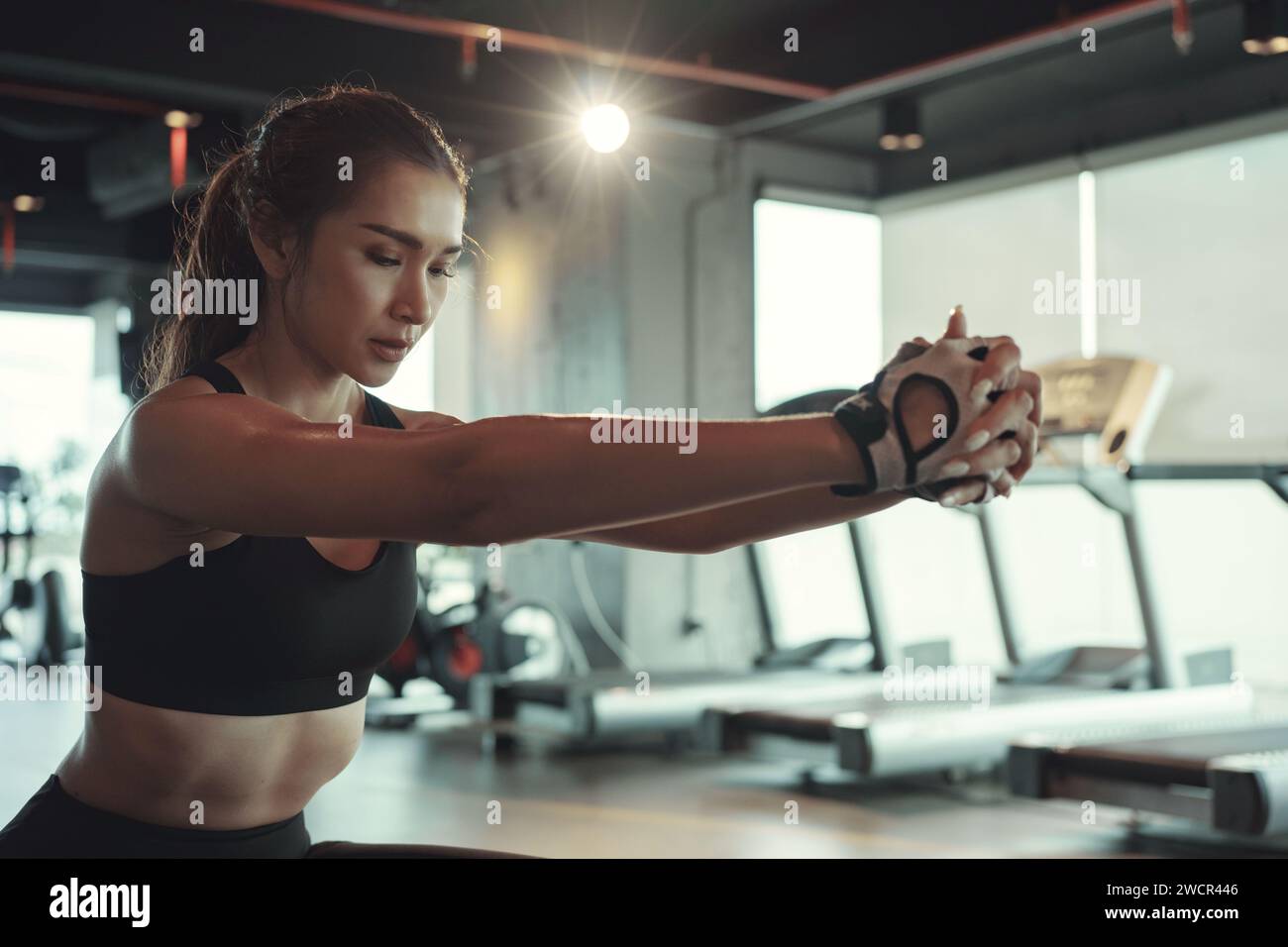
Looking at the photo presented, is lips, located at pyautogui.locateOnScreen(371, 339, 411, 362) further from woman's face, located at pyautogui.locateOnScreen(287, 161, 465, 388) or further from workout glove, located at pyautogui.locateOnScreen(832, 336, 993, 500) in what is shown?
workout glove, located at pyautogui.locateOnScreen(832, 336, 993, 500)

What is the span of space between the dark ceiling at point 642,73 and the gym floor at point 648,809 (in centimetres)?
242

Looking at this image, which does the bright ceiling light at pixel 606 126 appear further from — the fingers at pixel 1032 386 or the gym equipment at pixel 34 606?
the fingers at pixel 1032 386

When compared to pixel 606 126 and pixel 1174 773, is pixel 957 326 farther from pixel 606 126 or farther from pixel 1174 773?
pixel 606 126

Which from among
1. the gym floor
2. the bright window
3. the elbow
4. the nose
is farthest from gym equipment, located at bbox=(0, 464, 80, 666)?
the elbow

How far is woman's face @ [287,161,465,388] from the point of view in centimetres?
117

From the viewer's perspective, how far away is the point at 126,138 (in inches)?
292

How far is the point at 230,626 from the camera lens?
1.17m

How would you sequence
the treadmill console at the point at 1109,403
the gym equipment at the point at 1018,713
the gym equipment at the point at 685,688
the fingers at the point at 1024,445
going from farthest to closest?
the treadmill console at the point at 1109,403, the gym equipment at the point at 685,688, the gym equipment at the point at 1018,713, the fingers at the point at 1024,445

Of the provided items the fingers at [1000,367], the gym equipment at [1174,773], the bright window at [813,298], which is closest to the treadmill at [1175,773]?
the gym equipment at [1174,773]

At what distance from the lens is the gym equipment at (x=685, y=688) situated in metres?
5.46

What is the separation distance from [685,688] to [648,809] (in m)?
1.27
